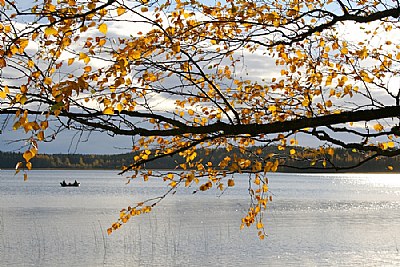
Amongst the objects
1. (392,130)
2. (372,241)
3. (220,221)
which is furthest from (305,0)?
(220,221)

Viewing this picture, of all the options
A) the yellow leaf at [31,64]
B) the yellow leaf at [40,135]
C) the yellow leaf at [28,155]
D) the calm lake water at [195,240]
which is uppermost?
the yellow leaf at [31,64]

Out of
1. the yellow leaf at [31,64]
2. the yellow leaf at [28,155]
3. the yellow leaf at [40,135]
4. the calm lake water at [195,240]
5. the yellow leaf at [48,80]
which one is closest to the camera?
the yellow leaf at [40,135]

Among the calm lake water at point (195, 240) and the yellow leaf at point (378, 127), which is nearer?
the yellow leaf at point (378, 127)

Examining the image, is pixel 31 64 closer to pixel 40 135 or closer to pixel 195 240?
pixel 40 135

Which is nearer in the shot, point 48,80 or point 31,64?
point 48,80

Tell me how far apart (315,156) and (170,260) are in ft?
54.1

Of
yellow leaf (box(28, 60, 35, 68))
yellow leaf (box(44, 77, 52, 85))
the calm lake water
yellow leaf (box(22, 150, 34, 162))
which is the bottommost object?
the calm lake water

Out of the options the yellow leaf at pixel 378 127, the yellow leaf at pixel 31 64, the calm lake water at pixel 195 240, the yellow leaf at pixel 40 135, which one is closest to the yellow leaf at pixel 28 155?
the yellow leaf at pixel 40 135

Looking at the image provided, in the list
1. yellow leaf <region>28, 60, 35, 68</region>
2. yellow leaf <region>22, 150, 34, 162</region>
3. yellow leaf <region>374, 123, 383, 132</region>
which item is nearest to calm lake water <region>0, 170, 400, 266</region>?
yellow leaf <region>374, 123, 383, 132</region>

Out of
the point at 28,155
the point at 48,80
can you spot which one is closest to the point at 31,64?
the point at 48,80

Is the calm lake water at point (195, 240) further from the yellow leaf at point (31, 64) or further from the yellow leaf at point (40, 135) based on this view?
the yellow leaf at point (40, 135)

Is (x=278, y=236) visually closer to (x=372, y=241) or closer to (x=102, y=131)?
(x=372, y=241)

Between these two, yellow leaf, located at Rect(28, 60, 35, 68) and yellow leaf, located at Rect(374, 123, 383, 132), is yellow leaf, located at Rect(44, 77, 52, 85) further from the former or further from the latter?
yellow leaf, located at Rect(374, 123, 383, 132)

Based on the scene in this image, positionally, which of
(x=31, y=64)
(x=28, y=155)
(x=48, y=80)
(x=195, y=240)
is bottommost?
(x=195, y=240)
